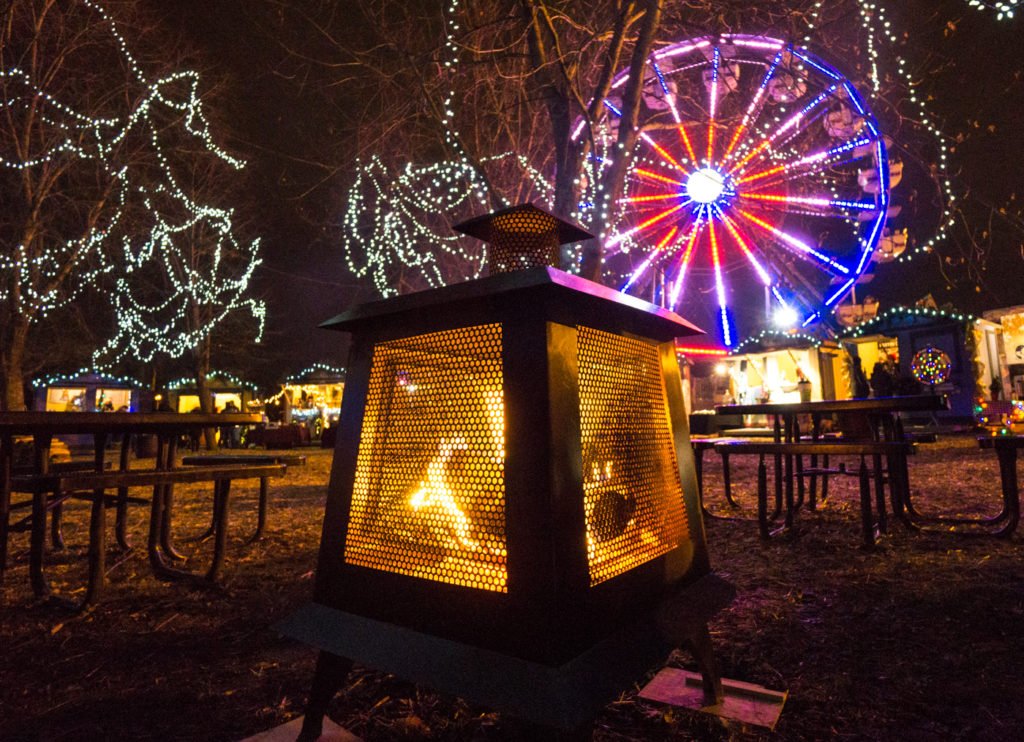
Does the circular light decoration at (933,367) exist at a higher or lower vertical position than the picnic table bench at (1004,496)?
higher

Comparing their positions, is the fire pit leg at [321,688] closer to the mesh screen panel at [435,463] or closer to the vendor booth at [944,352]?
the mesh screen panel at [435,463]

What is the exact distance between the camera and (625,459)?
4.73ft

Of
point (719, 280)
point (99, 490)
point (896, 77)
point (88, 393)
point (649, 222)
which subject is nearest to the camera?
point (99, 490)

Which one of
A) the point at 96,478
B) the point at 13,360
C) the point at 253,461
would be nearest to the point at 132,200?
the point at 13,360

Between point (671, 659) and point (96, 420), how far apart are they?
9.83ft

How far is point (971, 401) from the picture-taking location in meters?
17.7

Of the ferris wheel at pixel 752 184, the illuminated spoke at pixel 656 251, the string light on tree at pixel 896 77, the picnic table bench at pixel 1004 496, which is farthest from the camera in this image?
the illuminated spoke at pixel 656 251

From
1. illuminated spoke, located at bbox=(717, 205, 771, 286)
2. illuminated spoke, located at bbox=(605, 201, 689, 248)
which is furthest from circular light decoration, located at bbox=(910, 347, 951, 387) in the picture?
illuminated spoke, located at bbox=(605, 201, 689, 248)

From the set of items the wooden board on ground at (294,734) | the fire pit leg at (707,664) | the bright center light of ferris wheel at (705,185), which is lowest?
the wooden board on ground at (294,734)

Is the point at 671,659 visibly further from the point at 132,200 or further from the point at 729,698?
the point at 132,200

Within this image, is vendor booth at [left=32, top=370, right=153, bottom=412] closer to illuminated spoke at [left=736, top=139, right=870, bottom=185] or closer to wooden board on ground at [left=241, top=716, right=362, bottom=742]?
illuminated spoke at [left=736, top=139, right=870, bottom=185]

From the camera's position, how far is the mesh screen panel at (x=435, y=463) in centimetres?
123

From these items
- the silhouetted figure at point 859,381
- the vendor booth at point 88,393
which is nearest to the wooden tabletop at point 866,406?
the silhouetted figure at point 859,381

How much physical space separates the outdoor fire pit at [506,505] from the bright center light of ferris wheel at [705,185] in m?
11.8
